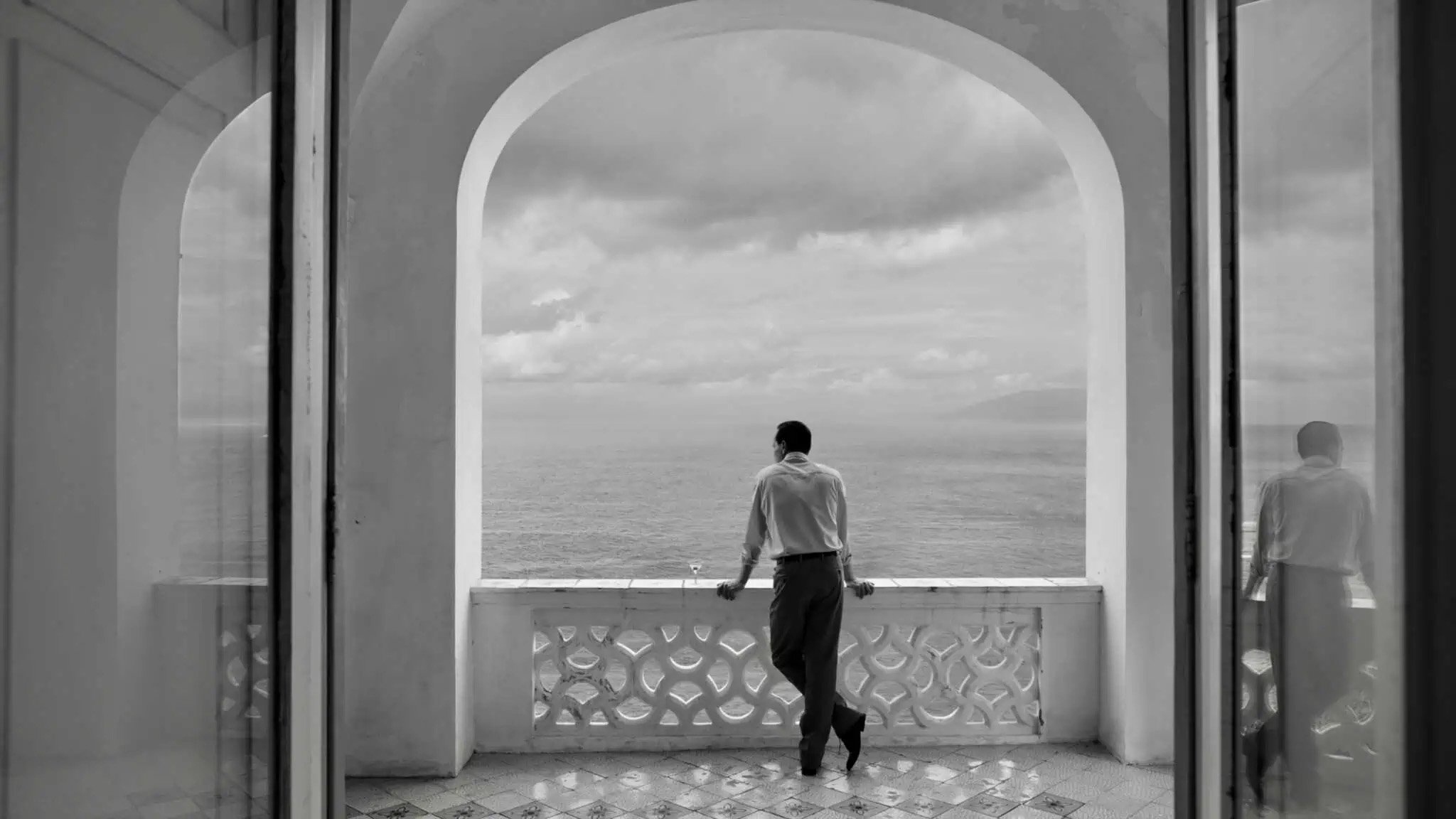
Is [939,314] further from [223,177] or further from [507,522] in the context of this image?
[223,177]

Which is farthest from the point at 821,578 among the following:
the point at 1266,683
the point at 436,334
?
the point at 1266,683

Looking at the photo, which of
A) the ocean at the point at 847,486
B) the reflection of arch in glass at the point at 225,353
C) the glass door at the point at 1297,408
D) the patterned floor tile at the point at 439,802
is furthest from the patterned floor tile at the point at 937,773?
the ocean at the point at 847,486

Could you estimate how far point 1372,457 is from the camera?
1.19 metres

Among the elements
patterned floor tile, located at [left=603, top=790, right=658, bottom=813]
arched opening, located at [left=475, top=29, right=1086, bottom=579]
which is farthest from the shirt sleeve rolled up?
arched opening, located at [left=475, top=29, right=1086, bottom=579]

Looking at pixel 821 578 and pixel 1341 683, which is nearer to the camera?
pixel 1341 683

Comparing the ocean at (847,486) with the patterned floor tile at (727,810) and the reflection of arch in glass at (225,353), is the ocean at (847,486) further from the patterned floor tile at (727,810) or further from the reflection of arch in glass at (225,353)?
the reflection of arch in glass at (225,353)

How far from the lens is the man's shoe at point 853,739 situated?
3939 mm

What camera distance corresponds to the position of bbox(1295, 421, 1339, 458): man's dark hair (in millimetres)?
1238

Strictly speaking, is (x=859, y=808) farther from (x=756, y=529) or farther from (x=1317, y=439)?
(x=1317, y=439)

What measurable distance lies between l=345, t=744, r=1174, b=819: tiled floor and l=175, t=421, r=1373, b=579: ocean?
20.8 m

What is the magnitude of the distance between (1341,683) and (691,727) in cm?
331

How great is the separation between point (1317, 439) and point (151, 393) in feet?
5.04

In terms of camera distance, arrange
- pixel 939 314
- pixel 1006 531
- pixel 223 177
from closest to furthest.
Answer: pixel 223 177 < pixel 939 314 < pixel 1006 531

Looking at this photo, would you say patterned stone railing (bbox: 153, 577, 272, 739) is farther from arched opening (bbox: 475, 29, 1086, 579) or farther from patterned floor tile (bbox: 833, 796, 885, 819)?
arched opening (bbox: 475, 29, 1086, 579)
